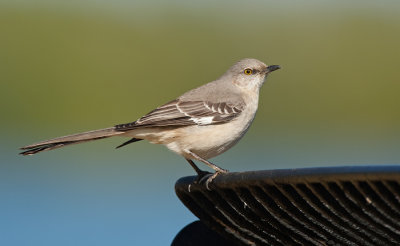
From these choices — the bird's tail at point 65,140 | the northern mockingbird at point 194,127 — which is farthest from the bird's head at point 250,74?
the bird's tail at point 65,140

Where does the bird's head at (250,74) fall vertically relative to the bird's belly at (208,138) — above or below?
above

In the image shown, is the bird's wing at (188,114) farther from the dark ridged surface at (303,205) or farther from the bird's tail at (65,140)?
the dark ridged surface at (303,205)

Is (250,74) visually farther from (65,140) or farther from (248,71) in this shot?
(65,140)

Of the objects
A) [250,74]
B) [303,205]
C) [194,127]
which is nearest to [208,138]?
[194,127]

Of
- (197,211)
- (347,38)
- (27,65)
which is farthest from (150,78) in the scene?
(197,211)

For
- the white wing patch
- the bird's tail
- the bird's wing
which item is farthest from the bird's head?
the bird's tail

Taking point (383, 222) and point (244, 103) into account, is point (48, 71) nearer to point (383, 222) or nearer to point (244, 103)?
point (244, 103)
